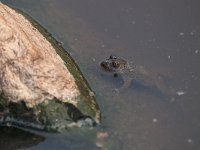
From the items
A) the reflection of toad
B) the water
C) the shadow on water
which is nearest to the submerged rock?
the shadow on water

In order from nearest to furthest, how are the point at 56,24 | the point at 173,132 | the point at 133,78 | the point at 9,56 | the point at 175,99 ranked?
the point at 9,56 < the point at 173,132 < the point at 175,99 < the point at 133,78 < the point at 56,24

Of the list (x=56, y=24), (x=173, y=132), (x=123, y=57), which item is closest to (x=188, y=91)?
(x=173, y=132)

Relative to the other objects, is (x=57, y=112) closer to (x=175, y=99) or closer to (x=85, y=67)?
(x=85, y=67)

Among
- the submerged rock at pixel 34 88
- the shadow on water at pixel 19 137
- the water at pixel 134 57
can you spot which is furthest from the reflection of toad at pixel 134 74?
the shadow on water at pixel 19 137

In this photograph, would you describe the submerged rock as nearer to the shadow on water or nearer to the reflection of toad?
the shadow on water

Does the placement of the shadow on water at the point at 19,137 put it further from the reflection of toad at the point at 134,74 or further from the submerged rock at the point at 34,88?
the reflection of toad at the point at 134,74

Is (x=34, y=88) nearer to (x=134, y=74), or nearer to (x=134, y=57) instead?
(x=134, y=74)

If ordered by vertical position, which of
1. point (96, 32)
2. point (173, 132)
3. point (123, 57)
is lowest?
point (173, 132)

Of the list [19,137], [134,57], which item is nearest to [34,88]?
[19,137]
